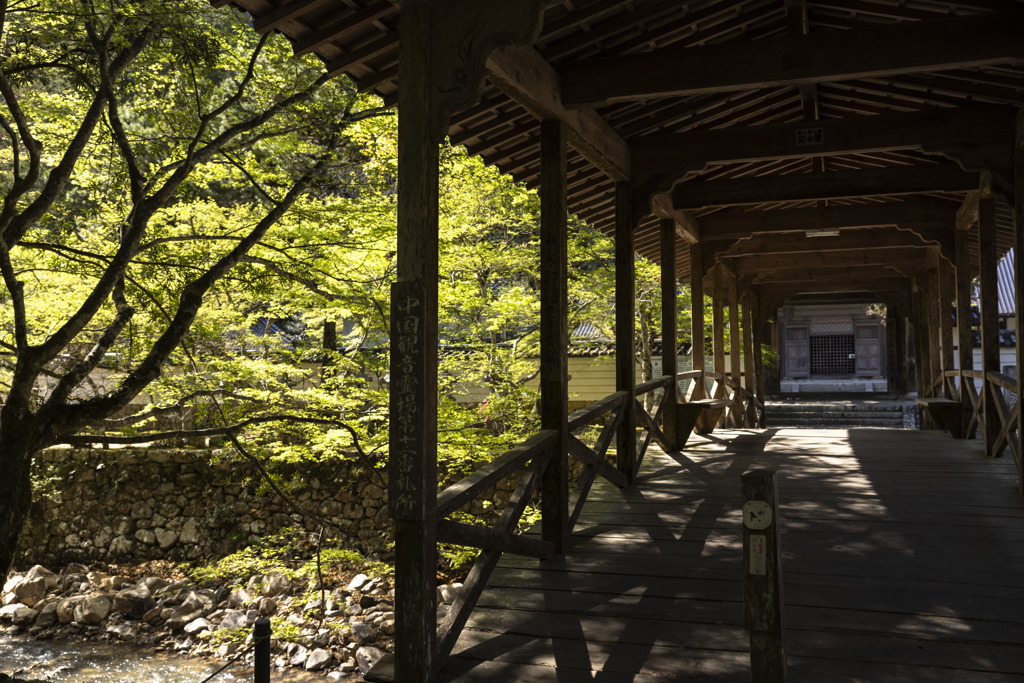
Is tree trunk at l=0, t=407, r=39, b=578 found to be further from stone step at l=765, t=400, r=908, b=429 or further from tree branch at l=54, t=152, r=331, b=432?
stone step at l=765, t=400, r=908, b=429

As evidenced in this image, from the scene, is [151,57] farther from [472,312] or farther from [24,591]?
[24,591]

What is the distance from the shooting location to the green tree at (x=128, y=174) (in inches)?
251

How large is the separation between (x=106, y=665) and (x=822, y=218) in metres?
10.1

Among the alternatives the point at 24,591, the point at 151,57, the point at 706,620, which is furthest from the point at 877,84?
the point at 24,591

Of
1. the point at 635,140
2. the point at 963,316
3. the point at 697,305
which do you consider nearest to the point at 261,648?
the point at 635,140

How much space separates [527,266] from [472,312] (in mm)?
1591

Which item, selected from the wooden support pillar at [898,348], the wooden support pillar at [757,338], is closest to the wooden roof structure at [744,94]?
the wooden support pillar at [757,338]

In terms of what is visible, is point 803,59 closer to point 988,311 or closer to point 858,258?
point 988,311

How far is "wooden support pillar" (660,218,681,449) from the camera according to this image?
858 centimetres

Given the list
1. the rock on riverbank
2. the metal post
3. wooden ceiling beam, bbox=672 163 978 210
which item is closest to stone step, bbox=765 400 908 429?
the rock on riverbank

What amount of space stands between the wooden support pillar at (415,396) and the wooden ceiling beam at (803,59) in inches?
76.3

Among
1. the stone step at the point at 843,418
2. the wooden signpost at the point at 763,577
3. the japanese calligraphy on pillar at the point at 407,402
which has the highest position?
the japanese calligraphy on pillar at the point at 407,402

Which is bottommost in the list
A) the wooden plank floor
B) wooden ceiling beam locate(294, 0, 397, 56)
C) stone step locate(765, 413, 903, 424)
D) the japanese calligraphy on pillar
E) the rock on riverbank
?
the rock on riverbank

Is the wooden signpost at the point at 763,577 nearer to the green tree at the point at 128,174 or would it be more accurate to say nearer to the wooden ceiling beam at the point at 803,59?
the wooden ceiling beam at the point at 803,59
